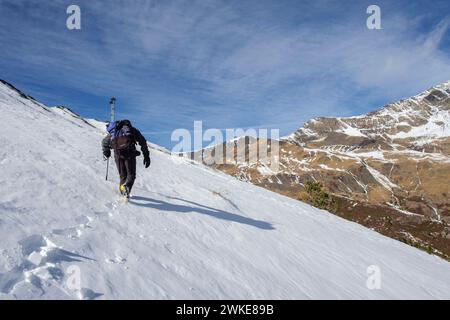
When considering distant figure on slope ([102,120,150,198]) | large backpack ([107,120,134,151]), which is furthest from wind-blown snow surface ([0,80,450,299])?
large backpack ([107,120,134,151])

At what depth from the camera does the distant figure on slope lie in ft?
37.7

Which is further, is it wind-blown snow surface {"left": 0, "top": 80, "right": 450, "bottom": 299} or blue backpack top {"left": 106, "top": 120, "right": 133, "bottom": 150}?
blue backpack top {"left": 106, "top": 120, "right": 133, "bottom": 150}

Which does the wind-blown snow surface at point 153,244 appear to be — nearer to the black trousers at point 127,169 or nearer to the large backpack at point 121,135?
the black trousers at point 127,169

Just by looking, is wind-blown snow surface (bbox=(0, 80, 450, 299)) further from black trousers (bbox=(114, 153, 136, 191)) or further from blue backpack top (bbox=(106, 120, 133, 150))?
blue backpack top (bbox=(106, 120, 133, 150))

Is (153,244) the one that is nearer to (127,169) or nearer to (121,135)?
(127,169)

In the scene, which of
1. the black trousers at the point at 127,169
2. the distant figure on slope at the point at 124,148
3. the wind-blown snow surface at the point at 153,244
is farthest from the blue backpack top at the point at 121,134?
the wind-blown snow surface at the point at 153,244

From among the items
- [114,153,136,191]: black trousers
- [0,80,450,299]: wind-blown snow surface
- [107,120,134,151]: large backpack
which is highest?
[107,120,134,151]: large backpack

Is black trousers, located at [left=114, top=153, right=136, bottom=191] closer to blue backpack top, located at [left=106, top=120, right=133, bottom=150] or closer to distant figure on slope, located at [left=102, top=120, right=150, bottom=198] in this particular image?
distant figure on slope, located at [left=102, top=120, right=150, bottom=198]

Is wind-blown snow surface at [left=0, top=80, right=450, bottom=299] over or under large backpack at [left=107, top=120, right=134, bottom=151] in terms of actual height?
under

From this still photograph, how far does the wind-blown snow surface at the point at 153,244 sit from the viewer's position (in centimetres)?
655

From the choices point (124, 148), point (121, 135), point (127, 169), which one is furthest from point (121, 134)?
point (127, 169)

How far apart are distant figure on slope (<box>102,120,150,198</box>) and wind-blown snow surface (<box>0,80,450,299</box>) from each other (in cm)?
62

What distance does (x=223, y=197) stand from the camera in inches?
677
